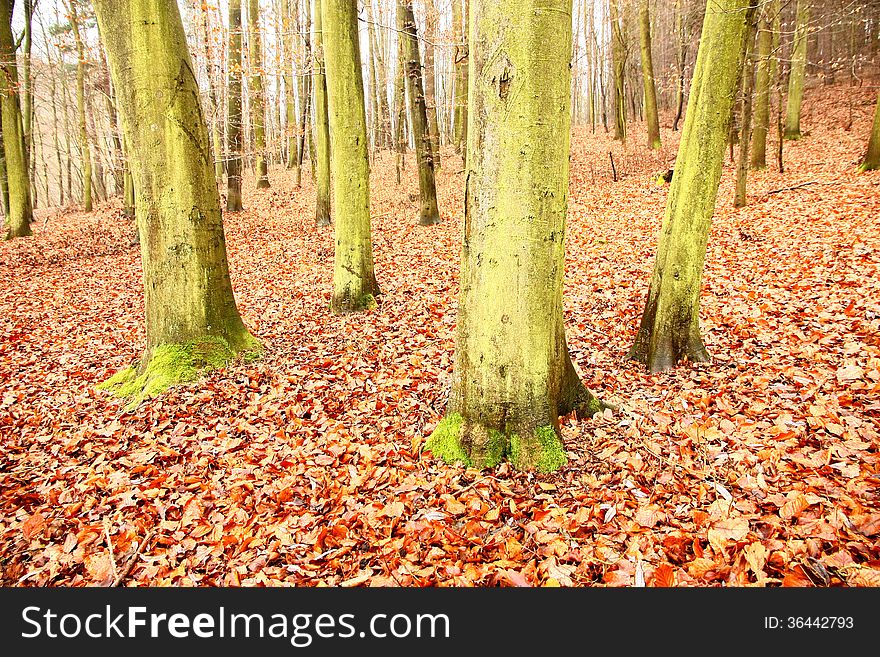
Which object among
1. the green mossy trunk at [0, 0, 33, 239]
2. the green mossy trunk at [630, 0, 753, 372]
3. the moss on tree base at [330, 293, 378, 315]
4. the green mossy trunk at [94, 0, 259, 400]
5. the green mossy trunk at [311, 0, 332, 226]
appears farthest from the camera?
the green mossy trunk at [0, 0, 33, 239]

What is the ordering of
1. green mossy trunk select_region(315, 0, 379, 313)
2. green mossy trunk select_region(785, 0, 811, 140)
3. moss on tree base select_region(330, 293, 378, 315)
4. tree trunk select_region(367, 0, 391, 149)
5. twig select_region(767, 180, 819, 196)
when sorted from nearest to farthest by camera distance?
green mossy trunk select_region(315, 0, 379, 313), moss on tree base select_region(330, 293, 378, 315), twig select_region(767, 180, 819, 196), green mossy trunk select_region(785, 0, 811, 140), tree trunk select_region(367, 0, 391, 149)

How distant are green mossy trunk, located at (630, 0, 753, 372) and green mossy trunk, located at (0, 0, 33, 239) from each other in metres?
17.9

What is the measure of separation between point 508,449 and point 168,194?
A: 4.51 meters

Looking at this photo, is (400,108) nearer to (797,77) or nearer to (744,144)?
(797,77)

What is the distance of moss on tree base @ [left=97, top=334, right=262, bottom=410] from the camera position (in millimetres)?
5246

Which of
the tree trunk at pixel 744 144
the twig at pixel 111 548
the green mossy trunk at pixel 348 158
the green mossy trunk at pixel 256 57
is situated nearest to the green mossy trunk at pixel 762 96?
the tree trunk at pixel 744 144

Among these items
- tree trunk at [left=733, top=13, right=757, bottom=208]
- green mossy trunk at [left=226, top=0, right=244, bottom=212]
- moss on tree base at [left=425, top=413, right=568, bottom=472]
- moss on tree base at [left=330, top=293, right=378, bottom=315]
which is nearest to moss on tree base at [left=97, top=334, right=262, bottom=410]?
moss on tree base at [left=330, top=293, right=378, bottom=315]

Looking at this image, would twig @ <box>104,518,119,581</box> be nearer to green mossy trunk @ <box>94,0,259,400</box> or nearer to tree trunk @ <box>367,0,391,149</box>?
green mossy trunk @ <box>94,0,259,400</box>

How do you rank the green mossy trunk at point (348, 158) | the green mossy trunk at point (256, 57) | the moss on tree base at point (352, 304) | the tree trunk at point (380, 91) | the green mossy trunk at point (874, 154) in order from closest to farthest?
the green mossy trunk at point (348, 158)
the moss on tree base at point (352, 304)
the green mossy trunk at point (874, 154)
the green mossy trunk at point (256, 57)
the tree trunk at point (380, 91)

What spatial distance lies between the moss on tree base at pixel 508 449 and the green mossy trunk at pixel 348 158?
411cm

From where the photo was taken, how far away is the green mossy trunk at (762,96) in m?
11.6

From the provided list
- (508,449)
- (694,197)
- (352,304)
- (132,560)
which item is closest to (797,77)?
(694,197)

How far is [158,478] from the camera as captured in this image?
12.8 ft

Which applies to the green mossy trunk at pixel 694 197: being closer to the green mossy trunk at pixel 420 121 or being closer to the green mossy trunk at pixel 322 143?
the green mossy trunk at pixel 420 121
